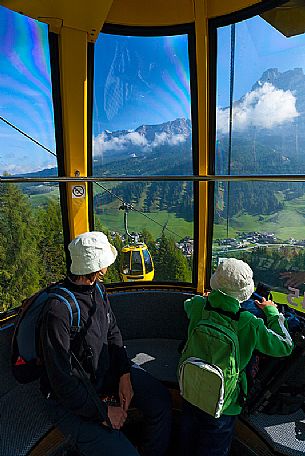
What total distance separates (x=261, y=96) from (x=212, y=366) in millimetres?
2065

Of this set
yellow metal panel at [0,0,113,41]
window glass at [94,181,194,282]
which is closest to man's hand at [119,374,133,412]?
window glass at [94,181,194,282]

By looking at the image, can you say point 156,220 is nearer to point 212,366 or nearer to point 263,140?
point 263,140

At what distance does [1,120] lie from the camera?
9.93ft

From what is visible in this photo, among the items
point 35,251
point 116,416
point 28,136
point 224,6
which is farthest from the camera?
point 35,251

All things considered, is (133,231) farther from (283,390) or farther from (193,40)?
(283,390)

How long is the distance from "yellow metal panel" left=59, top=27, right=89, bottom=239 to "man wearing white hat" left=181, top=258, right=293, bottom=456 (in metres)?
1.63

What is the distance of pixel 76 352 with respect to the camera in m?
1.91

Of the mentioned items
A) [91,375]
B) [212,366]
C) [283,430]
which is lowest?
[283,430]

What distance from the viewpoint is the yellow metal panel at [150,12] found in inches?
113

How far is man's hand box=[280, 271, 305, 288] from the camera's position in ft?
9.30

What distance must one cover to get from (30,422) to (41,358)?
0.58m

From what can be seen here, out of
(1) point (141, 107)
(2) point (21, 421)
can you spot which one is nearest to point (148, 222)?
(1) point (141, 107)

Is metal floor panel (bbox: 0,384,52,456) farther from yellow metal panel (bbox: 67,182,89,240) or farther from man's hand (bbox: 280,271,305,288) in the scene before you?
man's hand (bbox: 280,271,305,288)

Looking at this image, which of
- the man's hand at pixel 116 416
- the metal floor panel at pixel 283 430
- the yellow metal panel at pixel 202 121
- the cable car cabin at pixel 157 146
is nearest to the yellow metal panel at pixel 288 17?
the cable car cabin at pixel 157 146
